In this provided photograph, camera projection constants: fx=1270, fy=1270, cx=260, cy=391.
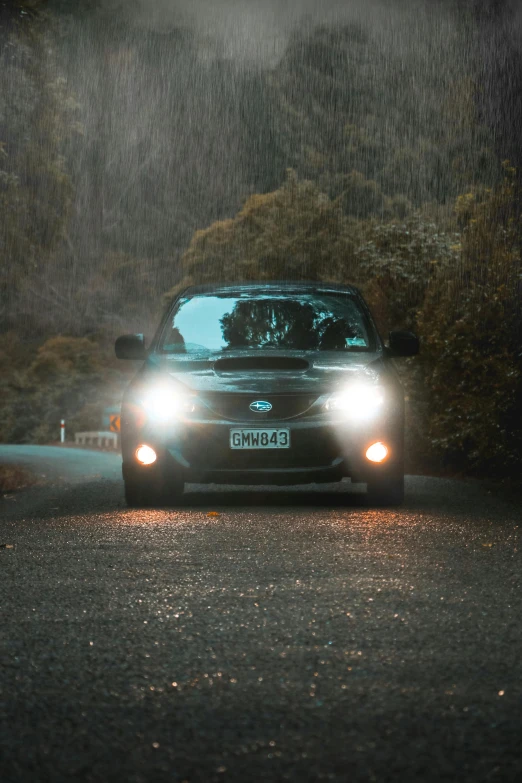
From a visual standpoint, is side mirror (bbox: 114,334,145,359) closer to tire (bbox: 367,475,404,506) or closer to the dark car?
the dark car

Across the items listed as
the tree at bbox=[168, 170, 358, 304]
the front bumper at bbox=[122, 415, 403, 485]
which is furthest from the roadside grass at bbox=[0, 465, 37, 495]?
the tree at bbox=[168, 170, 358, 304]

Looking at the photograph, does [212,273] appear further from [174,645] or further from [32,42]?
[174,645]

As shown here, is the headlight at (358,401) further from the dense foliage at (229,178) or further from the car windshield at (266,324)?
the dense foliage at (229,178)

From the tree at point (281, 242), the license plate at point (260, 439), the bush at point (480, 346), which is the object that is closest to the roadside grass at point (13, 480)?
the license plate at point (260, 439)

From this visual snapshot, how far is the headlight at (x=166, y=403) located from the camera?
9727mm

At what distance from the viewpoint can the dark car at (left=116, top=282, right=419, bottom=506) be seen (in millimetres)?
9594

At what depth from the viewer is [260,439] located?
959cm

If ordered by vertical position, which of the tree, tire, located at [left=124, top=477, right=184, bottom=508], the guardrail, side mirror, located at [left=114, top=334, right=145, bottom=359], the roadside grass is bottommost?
the guardrail

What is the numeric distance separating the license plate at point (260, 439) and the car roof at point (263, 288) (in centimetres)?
191

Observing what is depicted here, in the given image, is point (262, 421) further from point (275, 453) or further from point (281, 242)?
point (281, 242)

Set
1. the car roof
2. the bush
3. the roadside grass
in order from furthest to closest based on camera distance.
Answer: the roadside grass < the bush < the car roof

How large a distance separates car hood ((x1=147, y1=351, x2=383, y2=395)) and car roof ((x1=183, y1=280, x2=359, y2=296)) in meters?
1.11

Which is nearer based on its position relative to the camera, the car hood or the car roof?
the car hood

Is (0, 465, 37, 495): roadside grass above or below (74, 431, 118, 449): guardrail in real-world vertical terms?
above
